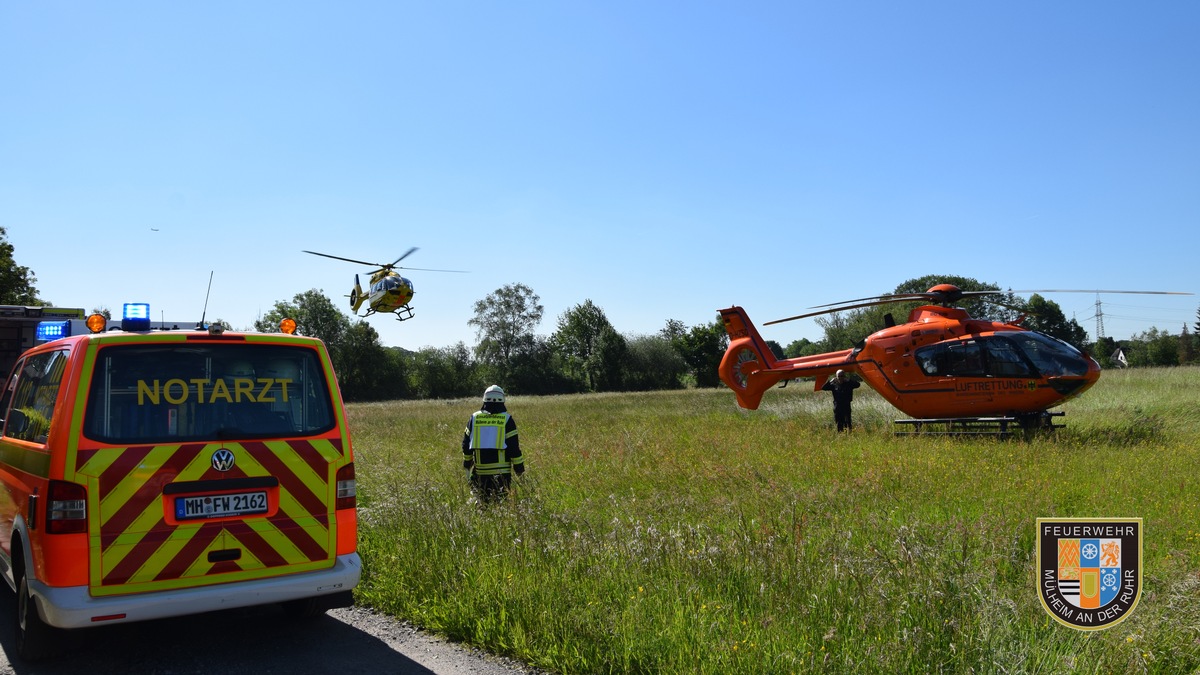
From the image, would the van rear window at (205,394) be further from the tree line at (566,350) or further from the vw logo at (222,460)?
the tree line at (566,350)

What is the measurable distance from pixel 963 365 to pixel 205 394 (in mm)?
14688

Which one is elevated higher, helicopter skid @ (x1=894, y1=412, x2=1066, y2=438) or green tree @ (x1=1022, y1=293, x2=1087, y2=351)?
green tree @ (x1=1022, y1=293, x2=1087, y2=351)

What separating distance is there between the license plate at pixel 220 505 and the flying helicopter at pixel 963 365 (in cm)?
1255

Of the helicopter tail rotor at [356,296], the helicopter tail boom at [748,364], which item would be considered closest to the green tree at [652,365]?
the helicopter tail rotor at [356,296]

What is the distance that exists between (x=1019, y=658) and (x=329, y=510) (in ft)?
13.1

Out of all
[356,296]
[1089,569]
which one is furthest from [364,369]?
[1089,569]

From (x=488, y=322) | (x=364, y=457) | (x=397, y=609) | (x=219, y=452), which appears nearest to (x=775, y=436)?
(x=364, y=457)

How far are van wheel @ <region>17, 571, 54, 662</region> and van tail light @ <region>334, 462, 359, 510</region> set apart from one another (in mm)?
1717

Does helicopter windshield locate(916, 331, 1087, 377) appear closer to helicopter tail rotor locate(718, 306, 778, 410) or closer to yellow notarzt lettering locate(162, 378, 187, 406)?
helicopter tail rotor locate(718, 306, 778, 410)

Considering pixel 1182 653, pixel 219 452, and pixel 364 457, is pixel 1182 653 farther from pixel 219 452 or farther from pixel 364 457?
pixel 364 457

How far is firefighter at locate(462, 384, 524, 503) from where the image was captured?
26.3 feet

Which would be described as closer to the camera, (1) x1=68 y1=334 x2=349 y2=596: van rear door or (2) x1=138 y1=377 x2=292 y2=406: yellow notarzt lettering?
(1) x1=68 y1=334 x2=349 y2=596: van rear door

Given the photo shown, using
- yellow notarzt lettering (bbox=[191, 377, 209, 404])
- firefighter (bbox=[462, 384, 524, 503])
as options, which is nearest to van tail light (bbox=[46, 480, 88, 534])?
yellow notarzt lettering (bbox=[191, 377, 209, 404])

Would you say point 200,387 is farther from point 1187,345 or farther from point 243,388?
point 1187,345
